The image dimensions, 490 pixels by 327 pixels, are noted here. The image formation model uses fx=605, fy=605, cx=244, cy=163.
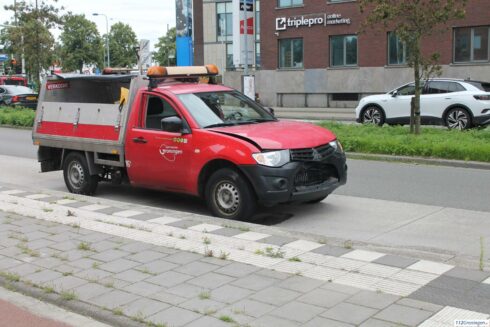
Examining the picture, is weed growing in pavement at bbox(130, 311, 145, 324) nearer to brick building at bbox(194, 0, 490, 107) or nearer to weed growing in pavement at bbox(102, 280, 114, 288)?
weed growing in pavement at bbox(102, 280, 114, 288)

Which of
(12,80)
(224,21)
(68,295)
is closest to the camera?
(68,295)

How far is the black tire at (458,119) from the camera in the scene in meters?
18.1

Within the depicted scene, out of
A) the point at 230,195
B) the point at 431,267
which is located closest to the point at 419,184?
the point at 230,195

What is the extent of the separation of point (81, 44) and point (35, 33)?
Answer: 5001 centimetres

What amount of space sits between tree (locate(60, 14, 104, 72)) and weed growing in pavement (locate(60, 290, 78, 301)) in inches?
2765

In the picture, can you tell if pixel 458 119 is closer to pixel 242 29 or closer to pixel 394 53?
pixel 394 53

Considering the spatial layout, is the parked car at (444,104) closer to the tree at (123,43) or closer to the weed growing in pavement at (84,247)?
the weed growing in pavement at (84,247)

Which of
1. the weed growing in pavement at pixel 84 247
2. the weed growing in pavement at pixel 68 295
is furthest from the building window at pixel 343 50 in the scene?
the weed growing in pavement at pixel 68 295

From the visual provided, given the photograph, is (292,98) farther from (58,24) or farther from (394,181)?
(394,181)

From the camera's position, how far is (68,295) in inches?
187

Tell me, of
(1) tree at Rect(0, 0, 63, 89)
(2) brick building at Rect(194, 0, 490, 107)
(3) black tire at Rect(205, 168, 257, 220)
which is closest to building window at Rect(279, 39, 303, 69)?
(2) brick building at Rect(194, 0, 490, 107)

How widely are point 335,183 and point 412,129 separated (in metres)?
8.10

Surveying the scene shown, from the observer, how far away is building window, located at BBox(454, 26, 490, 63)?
29.7m

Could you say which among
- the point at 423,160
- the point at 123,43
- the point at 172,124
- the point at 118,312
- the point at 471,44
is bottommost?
the point at 118,312
